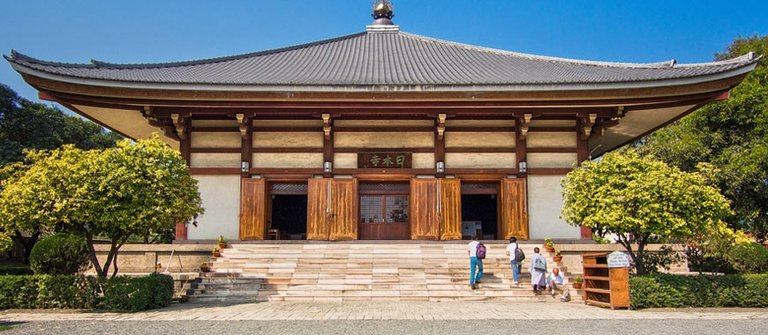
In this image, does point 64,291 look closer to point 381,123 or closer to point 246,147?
point 246,147

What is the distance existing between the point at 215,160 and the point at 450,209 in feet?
24.1

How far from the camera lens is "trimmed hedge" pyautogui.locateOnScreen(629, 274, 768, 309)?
1237cm

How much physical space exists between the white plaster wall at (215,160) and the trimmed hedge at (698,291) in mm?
11670

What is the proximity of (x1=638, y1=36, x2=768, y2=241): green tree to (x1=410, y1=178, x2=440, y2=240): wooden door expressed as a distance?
11.8 m

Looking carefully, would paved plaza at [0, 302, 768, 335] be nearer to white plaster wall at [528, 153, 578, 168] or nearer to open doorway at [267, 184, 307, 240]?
white plaster wall at [528, 153, 578, 168]

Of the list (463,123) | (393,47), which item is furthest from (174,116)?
(393,47)

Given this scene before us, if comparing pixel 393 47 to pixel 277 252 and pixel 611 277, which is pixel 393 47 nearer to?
pixel 277 252

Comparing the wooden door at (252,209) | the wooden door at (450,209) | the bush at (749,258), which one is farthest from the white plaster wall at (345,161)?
the bush at (749,258)

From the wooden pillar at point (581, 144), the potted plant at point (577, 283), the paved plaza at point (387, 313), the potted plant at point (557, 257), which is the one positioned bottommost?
the paved plaza at point (387, 313)

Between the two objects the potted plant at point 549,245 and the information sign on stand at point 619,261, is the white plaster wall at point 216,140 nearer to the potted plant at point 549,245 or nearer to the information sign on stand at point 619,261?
the potted plant at point 549,245

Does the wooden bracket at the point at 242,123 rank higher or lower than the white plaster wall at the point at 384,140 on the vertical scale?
higher

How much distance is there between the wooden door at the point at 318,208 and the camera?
17.9 meters

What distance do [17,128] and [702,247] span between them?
34.5 meters

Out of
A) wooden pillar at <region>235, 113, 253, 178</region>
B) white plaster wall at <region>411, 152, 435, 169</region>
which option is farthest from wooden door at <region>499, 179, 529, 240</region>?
wooden pillar at <region>235, 113, 253, 178</region>
